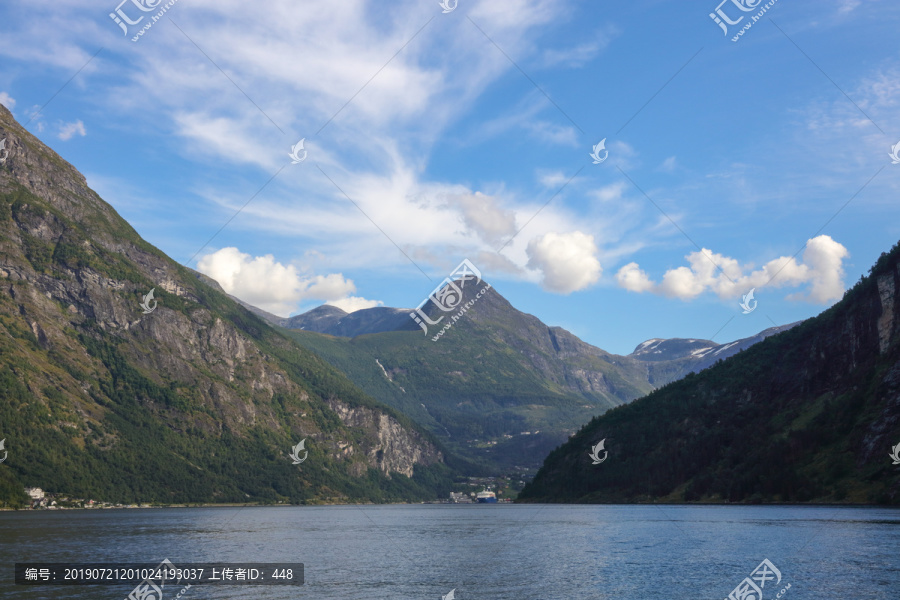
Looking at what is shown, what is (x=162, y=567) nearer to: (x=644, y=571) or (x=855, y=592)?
(x=644, y=571)

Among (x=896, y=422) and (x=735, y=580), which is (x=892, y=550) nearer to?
(x=735, y=580)

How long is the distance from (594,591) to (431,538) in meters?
78.9

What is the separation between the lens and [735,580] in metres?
76.2

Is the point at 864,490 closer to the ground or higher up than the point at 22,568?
closer to the ground

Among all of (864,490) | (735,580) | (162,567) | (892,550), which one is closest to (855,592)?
(735,580)

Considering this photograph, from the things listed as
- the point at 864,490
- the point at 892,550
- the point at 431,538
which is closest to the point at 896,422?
the point at 864,490

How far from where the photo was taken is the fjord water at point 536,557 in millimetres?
70625

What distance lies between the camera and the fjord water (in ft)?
232

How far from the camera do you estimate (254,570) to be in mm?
87875

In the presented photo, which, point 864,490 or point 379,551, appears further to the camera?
point 864,490

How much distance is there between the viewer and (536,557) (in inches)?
4040

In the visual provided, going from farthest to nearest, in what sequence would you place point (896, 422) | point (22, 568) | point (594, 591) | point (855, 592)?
1. point (896, 422)
2. point (22, 568)
3. point (594, 591)
4. point (855, 592)

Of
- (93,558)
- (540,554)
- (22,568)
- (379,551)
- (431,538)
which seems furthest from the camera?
(431,538)

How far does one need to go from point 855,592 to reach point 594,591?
81.4 ft
